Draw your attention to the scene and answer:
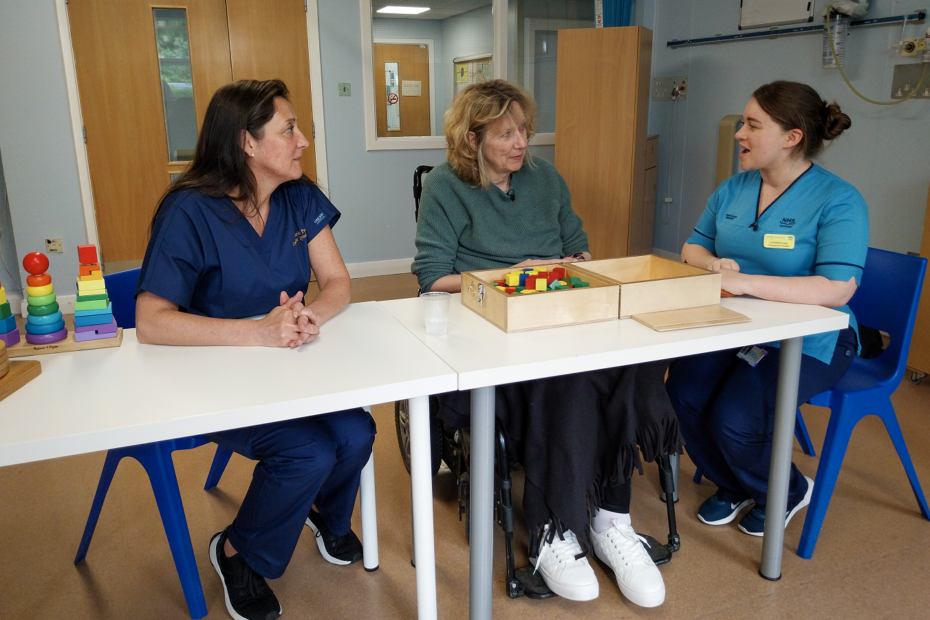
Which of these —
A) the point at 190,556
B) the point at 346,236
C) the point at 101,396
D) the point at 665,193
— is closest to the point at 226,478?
the point at 190,556

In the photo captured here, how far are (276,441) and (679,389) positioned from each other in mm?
1117

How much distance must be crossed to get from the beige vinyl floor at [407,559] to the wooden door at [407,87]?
3191 millimetres

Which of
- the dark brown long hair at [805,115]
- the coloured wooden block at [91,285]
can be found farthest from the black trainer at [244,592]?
the dark brown long hair at [805,115]

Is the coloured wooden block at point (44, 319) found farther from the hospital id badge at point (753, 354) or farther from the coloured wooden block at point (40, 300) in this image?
the hospital id badge at point (753, 354)

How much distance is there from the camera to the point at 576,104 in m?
4.16

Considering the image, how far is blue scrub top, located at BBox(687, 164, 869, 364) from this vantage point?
170 centimetres

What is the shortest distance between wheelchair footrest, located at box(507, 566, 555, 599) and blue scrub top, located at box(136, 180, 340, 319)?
880 millimetres

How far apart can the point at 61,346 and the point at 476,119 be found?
125 cm

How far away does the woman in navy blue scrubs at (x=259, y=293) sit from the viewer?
4.69 ft

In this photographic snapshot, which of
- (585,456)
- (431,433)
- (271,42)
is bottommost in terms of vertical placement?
(431,433)

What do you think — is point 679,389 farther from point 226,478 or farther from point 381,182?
point 381,182

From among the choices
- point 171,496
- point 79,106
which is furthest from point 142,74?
point 171,496

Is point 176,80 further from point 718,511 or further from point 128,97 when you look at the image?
point 718,511

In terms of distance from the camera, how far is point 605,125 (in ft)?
13.5
